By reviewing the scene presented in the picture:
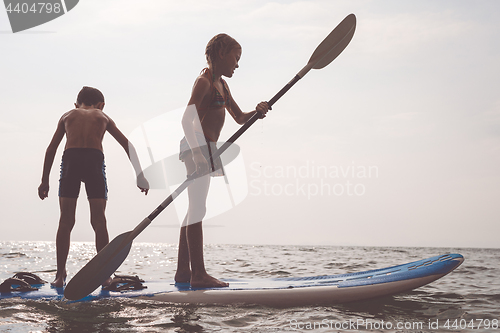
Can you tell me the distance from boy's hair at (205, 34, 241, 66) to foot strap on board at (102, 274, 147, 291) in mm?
2023

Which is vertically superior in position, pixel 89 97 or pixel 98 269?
pixel 89 97

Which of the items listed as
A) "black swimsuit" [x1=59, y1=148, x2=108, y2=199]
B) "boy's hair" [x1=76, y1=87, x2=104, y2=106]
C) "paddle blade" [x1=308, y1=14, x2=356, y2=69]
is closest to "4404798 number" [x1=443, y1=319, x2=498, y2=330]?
"paddle blade" [x1=308, y1=14, x2=356, y2=69]

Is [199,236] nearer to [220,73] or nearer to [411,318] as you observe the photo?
[220,73]

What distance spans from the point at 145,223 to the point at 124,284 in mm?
558

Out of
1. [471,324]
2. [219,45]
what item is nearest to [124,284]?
[219,45]

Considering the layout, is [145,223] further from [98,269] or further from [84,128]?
[84,128]

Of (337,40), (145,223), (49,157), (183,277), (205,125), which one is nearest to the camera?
(205,125)

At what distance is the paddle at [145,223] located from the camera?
3.00 m

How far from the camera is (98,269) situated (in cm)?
313

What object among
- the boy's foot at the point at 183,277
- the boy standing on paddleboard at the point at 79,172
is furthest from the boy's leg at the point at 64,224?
the boy's foot at the point at 183,277

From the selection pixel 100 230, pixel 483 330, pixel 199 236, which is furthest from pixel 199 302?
pixel 483 330

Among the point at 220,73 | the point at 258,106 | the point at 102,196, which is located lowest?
the point at 102,196

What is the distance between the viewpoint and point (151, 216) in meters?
3.39

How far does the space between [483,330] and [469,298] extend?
4.34ft
